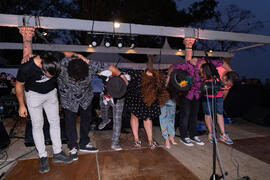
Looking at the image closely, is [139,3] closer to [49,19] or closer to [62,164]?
[49,19]

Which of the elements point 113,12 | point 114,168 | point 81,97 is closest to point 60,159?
point 114,168

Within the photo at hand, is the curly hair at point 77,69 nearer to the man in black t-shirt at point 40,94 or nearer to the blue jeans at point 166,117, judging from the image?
the man in black t-shirt at point 40,94

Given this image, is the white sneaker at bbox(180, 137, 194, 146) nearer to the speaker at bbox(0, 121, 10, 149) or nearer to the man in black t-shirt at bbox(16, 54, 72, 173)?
the man in black t-shirt at bbox(16, 54, 72, 173)

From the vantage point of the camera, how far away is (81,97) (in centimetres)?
272

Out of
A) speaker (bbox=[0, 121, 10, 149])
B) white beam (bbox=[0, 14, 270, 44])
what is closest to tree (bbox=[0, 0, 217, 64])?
white beam (bbox=[0, 14, 270, 44])

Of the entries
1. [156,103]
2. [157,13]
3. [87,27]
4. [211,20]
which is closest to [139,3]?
[157,13]

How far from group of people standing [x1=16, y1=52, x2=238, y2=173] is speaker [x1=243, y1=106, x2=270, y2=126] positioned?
2.28 metres

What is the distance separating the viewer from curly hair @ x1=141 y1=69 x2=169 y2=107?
290cm

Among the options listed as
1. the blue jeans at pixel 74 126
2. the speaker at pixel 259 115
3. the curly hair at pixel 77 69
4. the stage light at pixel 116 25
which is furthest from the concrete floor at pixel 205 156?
the stage light at pixel 116 25

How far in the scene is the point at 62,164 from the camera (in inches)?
102

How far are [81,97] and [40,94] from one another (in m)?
0.59

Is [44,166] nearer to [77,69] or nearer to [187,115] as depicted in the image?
[77,69]

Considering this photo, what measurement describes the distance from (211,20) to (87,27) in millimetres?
19933

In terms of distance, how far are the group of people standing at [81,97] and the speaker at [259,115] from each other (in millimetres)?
2280
